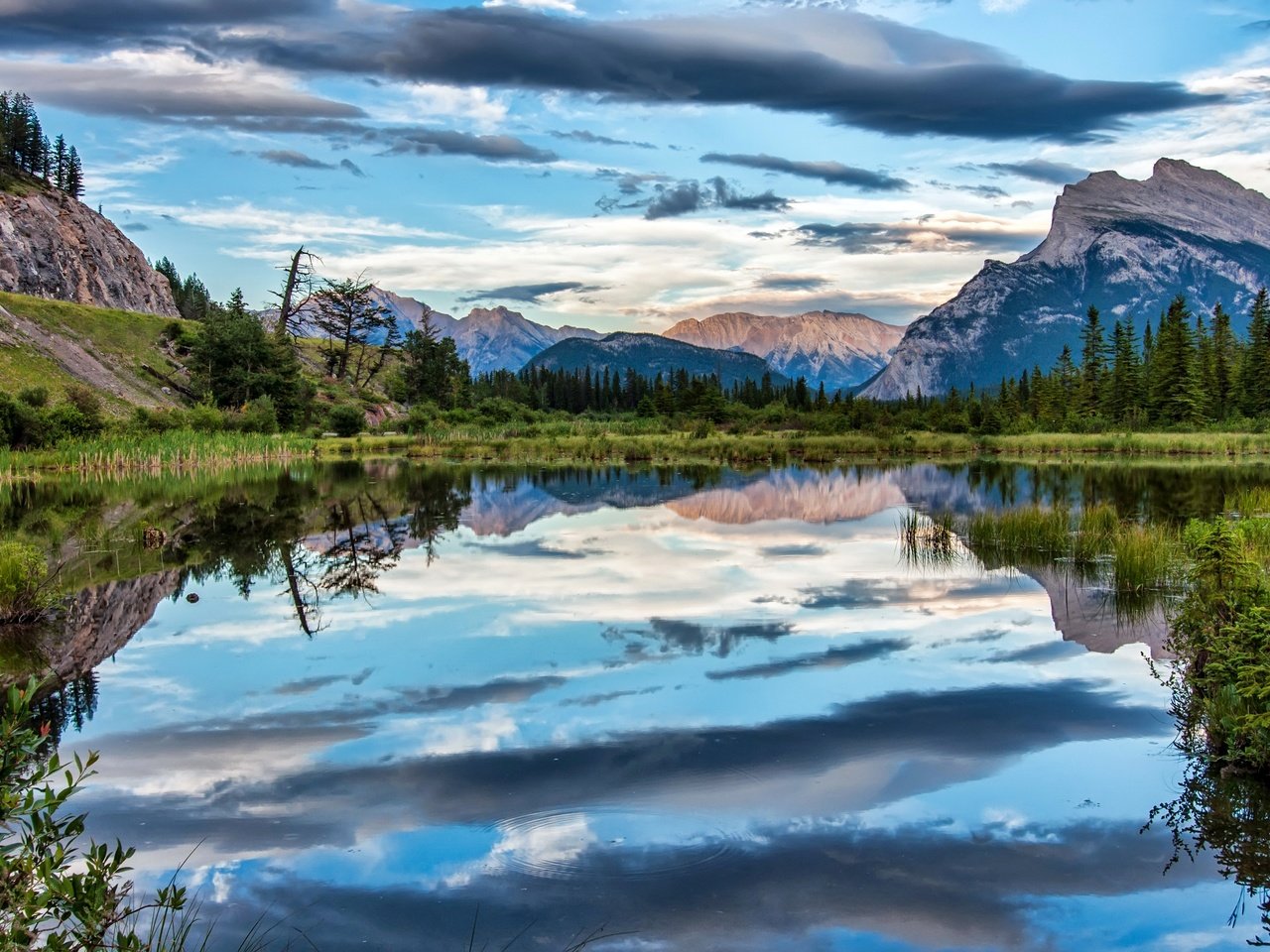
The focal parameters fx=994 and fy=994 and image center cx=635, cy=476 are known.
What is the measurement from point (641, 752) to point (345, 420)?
75.2m

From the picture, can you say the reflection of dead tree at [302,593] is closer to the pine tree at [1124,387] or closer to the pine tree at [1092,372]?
the pine tree at [1124,387]

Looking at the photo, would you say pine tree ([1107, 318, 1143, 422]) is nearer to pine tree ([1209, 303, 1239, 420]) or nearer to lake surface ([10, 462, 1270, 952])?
pine tree ([1209, 303, 1239, 420])

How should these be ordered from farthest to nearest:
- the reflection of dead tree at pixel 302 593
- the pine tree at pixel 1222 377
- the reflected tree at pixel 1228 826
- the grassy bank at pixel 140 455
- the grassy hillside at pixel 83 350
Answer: the pine tree at pixel 1222 377 < the grassy hillside at pixel 83 350 < the grassy bank at pixel 140 455 < the reflection of dead tree at pixel 302 593 < the reflected tree at pixel 1228 826

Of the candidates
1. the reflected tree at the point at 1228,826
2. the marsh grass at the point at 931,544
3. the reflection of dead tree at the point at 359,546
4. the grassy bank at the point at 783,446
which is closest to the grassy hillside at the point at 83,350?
the grassy bank at the point at 783,446

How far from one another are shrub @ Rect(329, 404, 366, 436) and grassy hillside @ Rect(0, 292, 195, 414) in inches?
506

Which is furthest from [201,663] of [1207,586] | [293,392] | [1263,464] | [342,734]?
[293,392]

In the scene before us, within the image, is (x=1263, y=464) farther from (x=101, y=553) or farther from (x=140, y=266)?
(x=140, y=266)

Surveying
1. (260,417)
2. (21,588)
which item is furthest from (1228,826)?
(260,417)

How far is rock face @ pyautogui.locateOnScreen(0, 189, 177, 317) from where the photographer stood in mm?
110562

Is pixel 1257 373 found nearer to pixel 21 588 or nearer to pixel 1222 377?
pixel 1222 377

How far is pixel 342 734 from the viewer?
9938 millimetres

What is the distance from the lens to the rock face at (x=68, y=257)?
4353 inches

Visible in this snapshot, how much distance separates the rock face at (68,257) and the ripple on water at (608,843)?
11280 centimetres

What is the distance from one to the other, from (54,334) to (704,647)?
83966 mm
